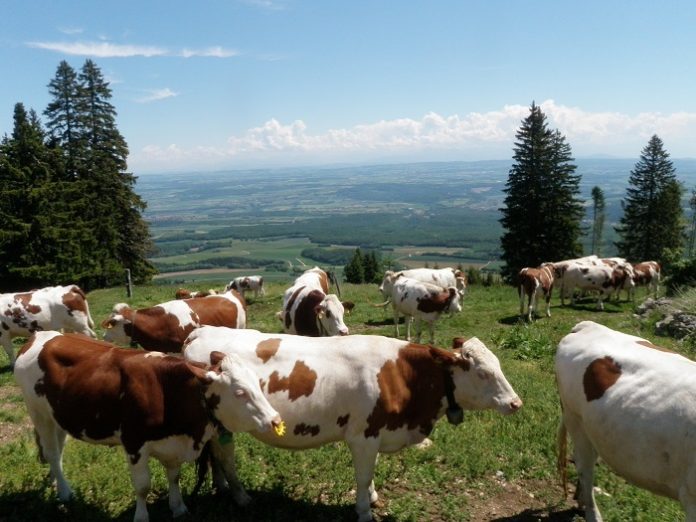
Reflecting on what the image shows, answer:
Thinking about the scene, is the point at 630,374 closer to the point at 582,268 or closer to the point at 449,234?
the point at 582,268

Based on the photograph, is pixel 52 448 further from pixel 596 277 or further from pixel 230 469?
pixel 596 277

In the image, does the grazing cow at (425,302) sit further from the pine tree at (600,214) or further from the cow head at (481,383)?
the pine tree at (600,214)

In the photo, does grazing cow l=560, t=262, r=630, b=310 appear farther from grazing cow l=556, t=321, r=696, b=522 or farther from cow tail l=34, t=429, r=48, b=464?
cow tail l=34, t=429, r=48, b=464

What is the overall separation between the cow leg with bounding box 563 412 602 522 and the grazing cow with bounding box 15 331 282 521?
3327 mm

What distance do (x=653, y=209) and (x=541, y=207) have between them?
58.4 ft

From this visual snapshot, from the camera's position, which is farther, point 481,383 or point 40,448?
point 40,448

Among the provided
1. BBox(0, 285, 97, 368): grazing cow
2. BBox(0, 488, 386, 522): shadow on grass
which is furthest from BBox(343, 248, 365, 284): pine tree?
BBox(0, 488, 386, 522): shadow on grass

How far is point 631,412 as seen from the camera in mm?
4645

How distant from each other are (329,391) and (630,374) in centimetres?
302

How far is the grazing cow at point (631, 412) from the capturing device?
4.34 metres

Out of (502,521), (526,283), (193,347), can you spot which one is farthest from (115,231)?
(502,521)

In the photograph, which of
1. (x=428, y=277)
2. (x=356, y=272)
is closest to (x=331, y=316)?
(x=428, y=277)

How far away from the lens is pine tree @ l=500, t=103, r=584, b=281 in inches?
1524

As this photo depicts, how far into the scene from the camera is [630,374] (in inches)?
193
